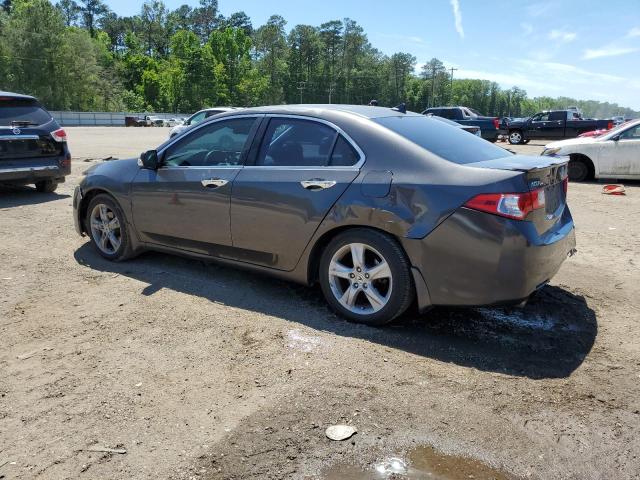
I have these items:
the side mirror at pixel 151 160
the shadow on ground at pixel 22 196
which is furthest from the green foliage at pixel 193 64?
the side mirror at pixel 151 160

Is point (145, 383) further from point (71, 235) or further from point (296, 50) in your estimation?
point (296, 50)

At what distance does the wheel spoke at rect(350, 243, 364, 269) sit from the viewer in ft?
13.0

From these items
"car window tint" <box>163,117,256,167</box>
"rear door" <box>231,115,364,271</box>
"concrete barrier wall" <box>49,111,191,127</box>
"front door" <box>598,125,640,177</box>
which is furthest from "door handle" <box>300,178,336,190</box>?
"concrete barrier wall" <box>49,111,191,127</box>

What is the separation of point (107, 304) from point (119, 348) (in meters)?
0.92

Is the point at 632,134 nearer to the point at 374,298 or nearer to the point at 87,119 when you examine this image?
the point at 374,298

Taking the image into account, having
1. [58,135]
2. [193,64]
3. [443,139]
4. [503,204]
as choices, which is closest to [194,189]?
[443,139]

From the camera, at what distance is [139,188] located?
17.3 ft

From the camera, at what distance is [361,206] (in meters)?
3.89

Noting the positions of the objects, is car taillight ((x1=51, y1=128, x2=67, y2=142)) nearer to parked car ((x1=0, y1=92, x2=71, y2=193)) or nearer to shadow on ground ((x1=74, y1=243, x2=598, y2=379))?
parked car ((x1=0, y1=92, x2=71, y2=193))

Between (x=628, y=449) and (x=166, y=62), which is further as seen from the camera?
(x=166, y=62)

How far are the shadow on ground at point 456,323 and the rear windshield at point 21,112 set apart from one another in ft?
15.3

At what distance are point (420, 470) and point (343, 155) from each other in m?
2.36

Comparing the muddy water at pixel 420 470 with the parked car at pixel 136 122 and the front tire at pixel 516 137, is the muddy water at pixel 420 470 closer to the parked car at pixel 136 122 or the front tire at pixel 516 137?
the front tire at pixel 516 137

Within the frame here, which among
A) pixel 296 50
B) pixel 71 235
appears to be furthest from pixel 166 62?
pixel 71 235
